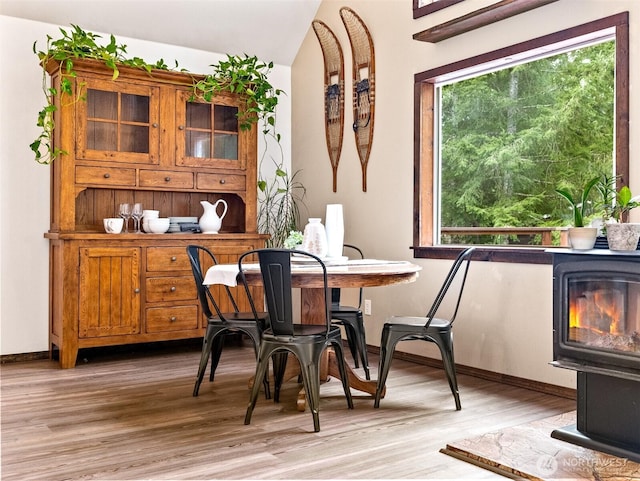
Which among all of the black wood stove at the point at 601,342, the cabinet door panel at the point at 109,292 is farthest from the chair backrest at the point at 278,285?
the cabinet door panel at the point at 109,292

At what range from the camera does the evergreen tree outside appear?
12.2 feet

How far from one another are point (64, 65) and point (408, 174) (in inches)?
99.1

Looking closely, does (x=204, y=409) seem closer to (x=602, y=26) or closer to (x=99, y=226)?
(x=99, y=226)

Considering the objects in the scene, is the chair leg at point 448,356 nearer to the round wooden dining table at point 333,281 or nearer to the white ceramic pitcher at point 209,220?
the round wooden dining table at point 333,281

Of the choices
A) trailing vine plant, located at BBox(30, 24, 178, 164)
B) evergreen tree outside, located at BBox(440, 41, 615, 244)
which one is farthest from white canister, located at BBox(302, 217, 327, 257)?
trailing vine plant, located at BBox(30, 24, 178, 164)

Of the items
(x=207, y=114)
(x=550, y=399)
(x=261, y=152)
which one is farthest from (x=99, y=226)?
(x=550, y=399)

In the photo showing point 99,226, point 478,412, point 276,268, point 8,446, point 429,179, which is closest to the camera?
point 8,446

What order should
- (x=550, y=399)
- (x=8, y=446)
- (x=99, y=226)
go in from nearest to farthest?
(x=8, y=446) → (x=550, y=399) → (x=99, y=226)

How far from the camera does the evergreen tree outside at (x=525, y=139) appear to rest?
3.71m

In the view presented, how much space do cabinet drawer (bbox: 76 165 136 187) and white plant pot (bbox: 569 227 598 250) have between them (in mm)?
3221

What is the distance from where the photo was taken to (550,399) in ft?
11.8

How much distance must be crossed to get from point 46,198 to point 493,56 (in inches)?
129

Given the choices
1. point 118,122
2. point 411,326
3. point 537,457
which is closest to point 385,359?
point 411,326

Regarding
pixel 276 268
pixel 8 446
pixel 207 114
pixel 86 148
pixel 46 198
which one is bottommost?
pixel 8 446
